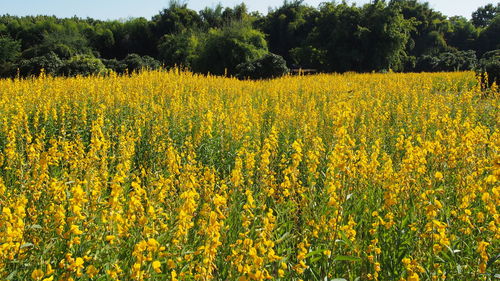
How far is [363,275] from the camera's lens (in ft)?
8.51

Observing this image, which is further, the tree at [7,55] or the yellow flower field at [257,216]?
the tree at [7,55]

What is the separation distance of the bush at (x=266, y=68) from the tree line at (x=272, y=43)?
4 centimetres

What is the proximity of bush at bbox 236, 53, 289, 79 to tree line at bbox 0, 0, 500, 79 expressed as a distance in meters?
0.04

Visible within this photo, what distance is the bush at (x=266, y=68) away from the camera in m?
18.1

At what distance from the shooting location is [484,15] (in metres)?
52.5

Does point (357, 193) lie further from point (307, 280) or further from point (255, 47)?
point (255, 47)

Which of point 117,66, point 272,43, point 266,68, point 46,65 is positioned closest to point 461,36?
point 272,43

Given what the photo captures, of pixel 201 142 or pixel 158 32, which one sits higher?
pixel 158 32

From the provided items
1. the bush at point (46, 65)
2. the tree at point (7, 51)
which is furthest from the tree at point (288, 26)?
the tree at point (7, 51)

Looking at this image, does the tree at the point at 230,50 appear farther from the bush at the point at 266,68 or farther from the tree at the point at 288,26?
the tree at the point at 288,26

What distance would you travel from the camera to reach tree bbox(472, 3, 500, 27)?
51.4 meters

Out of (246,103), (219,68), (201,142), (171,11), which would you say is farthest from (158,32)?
(201,142)

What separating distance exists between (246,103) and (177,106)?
86.6 inches

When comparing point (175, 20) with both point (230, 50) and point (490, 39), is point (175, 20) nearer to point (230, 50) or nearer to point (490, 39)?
point (230, 50)
